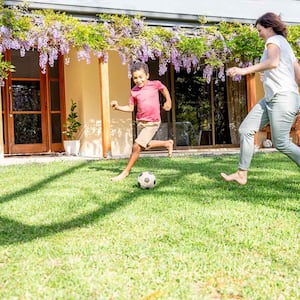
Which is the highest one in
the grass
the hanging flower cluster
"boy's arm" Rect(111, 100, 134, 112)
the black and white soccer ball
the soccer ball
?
the hanging flower cluster

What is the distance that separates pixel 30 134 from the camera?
1038 cm

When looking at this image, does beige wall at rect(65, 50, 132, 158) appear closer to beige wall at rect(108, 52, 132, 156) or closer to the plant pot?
beige wall at rect(108, 52, 132, 156)

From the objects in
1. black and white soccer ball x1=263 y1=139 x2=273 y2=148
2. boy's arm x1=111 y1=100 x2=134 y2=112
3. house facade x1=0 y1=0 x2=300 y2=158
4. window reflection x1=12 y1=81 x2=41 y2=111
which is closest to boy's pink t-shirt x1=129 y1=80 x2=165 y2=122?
boy's arm x1=111 y1=100 x2=134 y2=112

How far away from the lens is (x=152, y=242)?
2291mm

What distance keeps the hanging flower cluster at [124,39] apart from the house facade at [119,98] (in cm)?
29

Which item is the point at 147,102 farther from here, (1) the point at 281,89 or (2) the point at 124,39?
(2) the point at 124,39

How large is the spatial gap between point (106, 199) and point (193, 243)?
1.43 metres

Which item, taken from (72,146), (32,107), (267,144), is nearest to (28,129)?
(32,107)

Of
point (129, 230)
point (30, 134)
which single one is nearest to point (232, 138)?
point (30, 134)

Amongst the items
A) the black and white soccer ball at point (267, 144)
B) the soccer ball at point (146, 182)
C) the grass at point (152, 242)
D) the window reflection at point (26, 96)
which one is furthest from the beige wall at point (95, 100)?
the soccer ball at point (146, 182)

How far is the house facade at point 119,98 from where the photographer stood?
30.3 ft

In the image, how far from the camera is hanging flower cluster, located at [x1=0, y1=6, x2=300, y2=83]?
768 cm

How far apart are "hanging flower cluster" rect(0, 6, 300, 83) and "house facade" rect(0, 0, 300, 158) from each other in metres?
0.29

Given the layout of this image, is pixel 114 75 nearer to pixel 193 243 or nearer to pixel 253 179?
pixel 253 179
